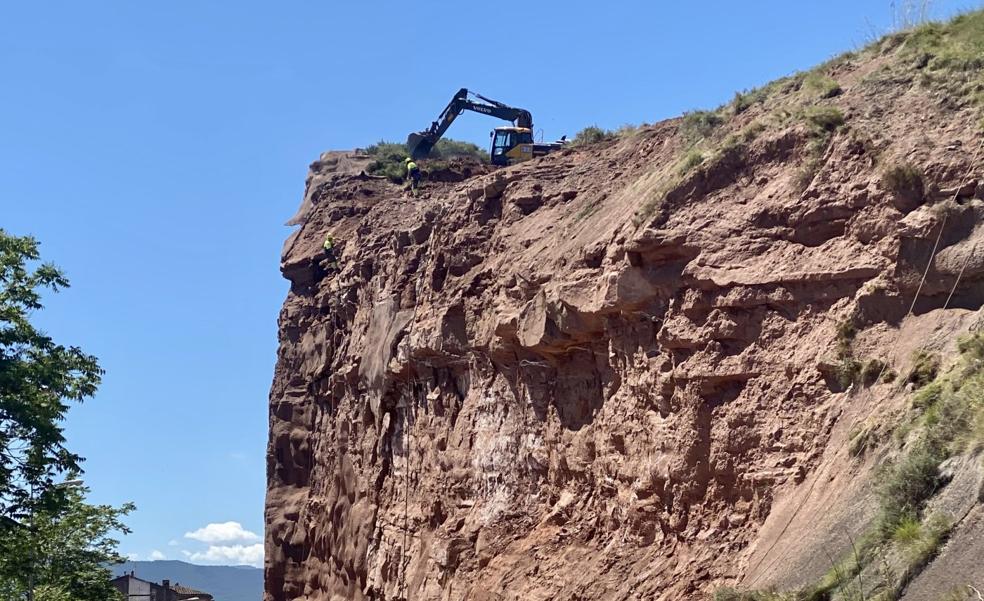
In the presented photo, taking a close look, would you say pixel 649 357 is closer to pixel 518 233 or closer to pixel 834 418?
pixel 834 418

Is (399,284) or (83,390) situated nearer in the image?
(83,390)

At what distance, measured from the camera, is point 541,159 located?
29328mm

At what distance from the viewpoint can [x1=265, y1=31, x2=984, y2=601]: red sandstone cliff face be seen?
15625 millimetres

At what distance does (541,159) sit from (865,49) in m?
10.2

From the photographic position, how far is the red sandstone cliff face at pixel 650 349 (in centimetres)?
1562

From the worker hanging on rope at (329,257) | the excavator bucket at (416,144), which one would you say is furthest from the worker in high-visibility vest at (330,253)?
the excavator bucket at (416,144)

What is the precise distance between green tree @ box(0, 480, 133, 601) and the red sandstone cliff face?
6.69 meters

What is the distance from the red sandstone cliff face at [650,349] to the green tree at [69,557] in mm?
6686

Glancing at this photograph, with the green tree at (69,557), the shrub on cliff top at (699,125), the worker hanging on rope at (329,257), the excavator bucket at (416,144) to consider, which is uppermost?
the excavator bucket at (416,144)

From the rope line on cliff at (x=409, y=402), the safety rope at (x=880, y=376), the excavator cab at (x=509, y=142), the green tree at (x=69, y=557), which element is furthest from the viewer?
the excavator cab at (x=509, y=142)

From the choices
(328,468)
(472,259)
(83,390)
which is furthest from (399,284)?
(83,390)

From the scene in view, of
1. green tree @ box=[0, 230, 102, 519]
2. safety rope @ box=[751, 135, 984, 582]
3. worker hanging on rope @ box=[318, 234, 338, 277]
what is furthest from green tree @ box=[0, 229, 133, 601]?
worker hanging on rope @ box=[318, 234, 338, 277]

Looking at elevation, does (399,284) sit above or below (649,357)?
above

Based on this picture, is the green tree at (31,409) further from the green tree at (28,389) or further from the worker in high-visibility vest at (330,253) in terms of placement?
the worker in high-visibility vest at (330,253)
